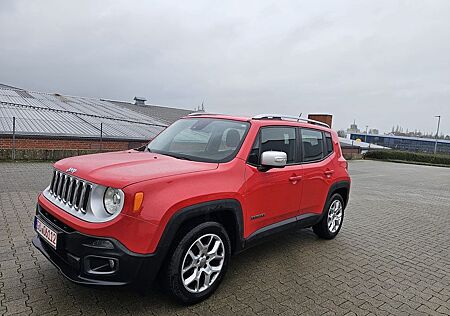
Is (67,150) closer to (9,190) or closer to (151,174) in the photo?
(9,190)

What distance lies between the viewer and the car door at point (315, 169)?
4223 mm

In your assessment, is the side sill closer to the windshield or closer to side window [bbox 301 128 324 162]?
side window [bbox 301 128 324 162]

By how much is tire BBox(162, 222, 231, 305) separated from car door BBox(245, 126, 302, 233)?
1.50ft

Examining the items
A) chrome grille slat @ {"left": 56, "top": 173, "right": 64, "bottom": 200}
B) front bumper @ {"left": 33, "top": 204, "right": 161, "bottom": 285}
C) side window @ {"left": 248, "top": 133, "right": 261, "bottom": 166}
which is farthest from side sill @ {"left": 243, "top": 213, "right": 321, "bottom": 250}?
chrome grille slat @ {"left": 56, "top": 173, "right": 64, "bottom": 200}

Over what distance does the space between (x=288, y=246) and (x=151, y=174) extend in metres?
2.74

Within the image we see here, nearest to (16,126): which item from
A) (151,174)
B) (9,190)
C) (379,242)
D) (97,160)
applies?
(9,190)

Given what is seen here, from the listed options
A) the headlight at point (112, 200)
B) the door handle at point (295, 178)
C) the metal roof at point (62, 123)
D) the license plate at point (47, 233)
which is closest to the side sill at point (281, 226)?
the door handle at point (295, 178)

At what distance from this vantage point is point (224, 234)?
3057mm

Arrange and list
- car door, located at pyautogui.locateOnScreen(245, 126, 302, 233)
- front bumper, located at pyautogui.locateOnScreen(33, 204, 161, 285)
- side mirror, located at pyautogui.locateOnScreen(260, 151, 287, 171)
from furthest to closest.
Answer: car door, located at pyautogui.locateOnScreen(245, 126, 302, 233) < side mirror, located at pyautogui.locateOnScreen(260, 151, 287, 171) < front bumper, located at pyautogui.locateOnScreen(33, 204, 161, 285)

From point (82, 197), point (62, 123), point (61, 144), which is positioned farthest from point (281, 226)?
point (62, 123)

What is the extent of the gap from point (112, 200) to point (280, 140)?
219 centimetres

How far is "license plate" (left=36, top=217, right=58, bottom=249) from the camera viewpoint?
106 inches

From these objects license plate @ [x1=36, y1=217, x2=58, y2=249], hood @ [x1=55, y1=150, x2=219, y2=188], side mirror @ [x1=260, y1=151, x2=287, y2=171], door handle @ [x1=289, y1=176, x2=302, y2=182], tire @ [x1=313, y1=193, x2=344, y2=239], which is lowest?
tire @ [x1=313, y1=193, x2=344, y2=239]

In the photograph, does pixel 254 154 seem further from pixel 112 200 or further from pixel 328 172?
pixel 328 172
